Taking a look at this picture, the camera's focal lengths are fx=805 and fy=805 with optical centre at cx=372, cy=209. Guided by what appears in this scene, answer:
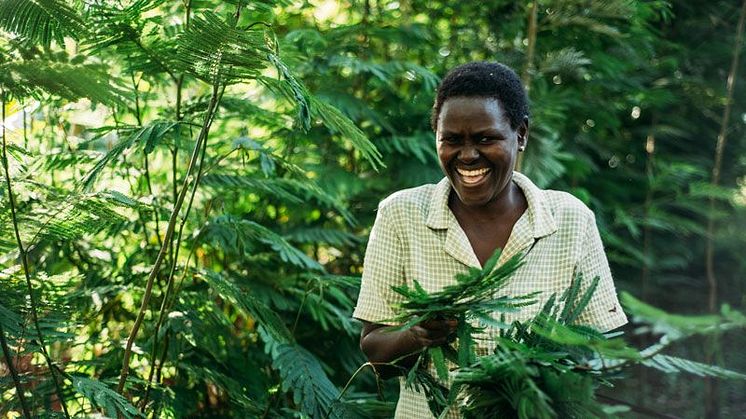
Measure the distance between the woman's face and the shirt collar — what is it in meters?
0.07

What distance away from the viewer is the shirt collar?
2004 mm

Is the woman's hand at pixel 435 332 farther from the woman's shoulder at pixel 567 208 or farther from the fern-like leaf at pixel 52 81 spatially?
the fern-like leaf at pixel 52 81

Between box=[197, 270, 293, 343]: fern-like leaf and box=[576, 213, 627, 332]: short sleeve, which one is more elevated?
box=[576, 213, 627, 332]: short sleeve

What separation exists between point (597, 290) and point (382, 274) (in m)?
0.53

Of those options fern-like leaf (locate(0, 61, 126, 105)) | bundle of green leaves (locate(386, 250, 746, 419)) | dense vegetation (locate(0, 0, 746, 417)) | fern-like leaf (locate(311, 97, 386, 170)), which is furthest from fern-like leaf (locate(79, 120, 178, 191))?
bundle of green leaves (locate(386, 250, 746, 419))

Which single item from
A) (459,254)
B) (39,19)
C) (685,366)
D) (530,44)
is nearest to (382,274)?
(459,254)

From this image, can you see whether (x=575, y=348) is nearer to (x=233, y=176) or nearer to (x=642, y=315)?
(x=642, y=315)

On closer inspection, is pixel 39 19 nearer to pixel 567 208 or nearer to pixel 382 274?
pixel 382 274

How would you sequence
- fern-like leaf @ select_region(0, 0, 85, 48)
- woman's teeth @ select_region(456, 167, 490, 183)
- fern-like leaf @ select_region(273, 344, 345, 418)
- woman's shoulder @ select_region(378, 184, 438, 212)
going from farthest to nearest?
fern-like leaf @ select_region(273, 344, 345, 418)
woman's shoulder @ select_region(378, 184, 438, 212)
woman's teeth @ select_region(456, 167, 490, 183)
fern-like leaf @ select_region(0, 0, 85, 48)

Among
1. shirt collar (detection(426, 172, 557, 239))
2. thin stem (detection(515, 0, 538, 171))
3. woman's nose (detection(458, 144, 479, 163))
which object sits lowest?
shirt collar (detection(426, 172, 557, 239))

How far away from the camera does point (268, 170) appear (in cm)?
254

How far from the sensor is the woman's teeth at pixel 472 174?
6.49 feet

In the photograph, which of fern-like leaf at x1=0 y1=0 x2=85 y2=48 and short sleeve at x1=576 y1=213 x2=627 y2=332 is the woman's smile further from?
fern-like leaf at x1=0 y1=0 x2=85 y2=48

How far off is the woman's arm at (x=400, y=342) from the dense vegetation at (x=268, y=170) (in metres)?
0.34
